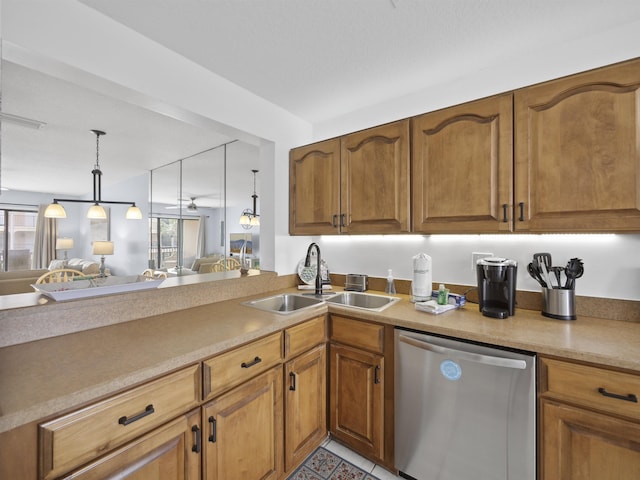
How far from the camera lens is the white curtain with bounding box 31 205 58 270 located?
276 inches

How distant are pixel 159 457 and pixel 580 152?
211 cm

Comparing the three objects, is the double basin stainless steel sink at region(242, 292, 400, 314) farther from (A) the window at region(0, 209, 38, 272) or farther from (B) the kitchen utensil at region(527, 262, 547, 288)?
(A) the window at region(0, 209, 38, 272)

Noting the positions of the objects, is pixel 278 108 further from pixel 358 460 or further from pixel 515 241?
pixel 358 460

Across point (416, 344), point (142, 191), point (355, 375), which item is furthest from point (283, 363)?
point (142, 191)

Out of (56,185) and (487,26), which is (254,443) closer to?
(487,26)

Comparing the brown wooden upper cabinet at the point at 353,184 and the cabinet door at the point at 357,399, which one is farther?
the brown wooden upper cabinet at the point at 353,184

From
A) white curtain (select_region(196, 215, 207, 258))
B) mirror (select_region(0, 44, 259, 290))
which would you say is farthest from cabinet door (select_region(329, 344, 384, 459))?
white curtain (select_region(196, 215, 207, 258))

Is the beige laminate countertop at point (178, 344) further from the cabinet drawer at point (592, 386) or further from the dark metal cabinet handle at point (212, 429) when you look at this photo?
the dark metal cabinet handle at point (212, 429)

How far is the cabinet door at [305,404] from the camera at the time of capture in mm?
1538

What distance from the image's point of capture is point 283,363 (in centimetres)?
151

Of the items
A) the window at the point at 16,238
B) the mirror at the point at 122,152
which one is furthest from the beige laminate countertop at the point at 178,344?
the window at the point at 16,238

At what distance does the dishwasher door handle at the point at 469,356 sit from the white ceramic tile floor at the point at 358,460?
0.78 m

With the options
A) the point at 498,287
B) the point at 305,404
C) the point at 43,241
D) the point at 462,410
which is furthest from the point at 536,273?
the point at 43,241

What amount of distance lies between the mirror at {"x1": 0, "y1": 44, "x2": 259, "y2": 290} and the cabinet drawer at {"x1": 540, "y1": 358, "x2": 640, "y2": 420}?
7.35ft
